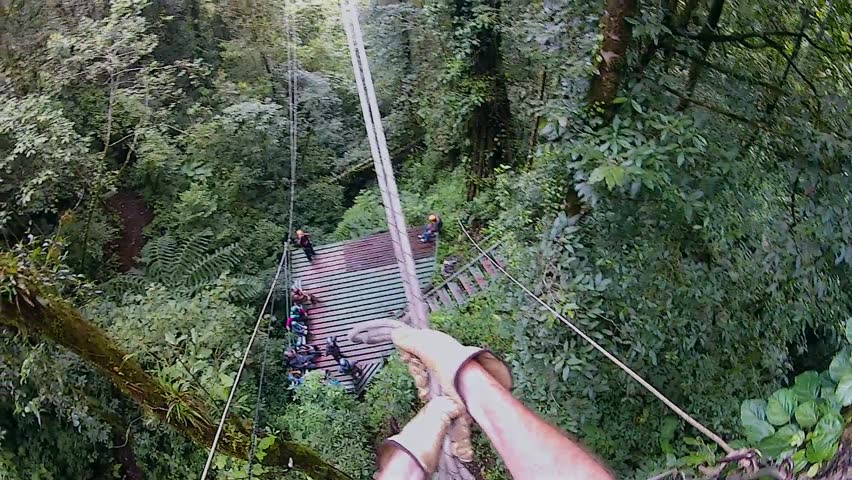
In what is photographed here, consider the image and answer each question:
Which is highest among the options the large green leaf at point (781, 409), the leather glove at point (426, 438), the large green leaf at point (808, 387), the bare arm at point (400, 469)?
the large green leaf at point (808, 387)

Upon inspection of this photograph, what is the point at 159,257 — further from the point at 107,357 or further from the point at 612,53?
the point at 612,53

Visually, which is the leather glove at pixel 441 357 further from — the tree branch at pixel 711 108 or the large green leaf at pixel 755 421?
the tree branch at pixel 711 108

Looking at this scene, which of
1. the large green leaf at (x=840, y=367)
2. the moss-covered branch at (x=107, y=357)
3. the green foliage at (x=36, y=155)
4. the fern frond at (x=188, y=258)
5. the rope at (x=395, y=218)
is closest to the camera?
the large green leaf at (x=840, y=367)

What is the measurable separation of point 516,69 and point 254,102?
3542 millimetres

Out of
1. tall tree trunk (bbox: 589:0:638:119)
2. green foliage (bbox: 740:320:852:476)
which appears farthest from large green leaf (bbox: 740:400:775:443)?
tall tree trunk (bbox: 589:0:638:119)

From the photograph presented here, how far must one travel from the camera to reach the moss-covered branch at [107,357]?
2.87 m

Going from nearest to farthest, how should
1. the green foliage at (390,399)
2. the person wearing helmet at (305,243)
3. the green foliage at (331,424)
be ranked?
the green foliage at (331,424) < the green foliage at (390,399) < the person wearing helmet at (305,243)

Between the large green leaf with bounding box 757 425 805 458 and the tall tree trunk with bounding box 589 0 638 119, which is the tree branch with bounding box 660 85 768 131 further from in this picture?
the large green leaf with bounding box 757 425 805 458

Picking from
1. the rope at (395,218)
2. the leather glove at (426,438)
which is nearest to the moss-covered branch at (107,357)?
the rope at (395,218)

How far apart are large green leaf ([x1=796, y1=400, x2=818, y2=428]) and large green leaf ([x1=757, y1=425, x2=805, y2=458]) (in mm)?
19

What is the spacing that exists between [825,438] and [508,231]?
8.13 feet

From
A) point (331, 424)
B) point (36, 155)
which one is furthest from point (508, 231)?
point (36, 155)

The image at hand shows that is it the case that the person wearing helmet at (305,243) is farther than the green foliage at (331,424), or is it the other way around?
the person wearing helmet at (305,243)

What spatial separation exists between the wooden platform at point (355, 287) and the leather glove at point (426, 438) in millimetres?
5267
